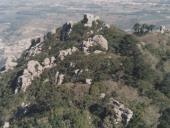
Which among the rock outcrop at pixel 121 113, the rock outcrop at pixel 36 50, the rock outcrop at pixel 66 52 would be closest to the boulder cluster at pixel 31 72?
the rock outcrop at pixel 66 52

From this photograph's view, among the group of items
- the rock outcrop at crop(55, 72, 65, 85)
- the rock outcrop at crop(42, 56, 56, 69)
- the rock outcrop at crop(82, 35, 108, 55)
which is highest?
the rock outcrop at crop(82, 35, 108, 55)

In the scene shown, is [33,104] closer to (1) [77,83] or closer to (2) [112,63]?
(1) [77,83]

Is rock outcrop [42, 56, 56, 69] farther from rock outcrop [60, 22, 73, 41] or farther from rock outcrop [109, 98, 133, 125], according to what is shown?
rock outcrop [109, 98, 133, 125]

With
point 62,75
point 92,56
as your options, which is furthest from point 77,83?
point 92,56

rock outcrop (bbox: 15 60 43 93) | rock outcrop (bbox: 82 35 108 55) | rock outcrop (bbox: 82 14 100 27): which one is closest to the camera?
rock outcrop (bbox: 15 60 43 93)

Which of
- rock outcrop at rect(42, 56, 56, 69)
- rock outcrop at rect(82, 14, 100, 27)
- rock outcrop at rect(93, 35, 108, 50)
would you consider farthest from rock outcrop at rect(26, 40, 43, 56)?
rock outcrop at rect(93, 35, 108, 50)

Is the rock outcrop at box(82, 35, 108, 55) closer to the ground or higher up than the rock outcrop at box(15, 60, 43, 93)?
higher up

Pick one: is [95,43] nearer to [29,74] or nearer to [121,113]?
[29,74]
